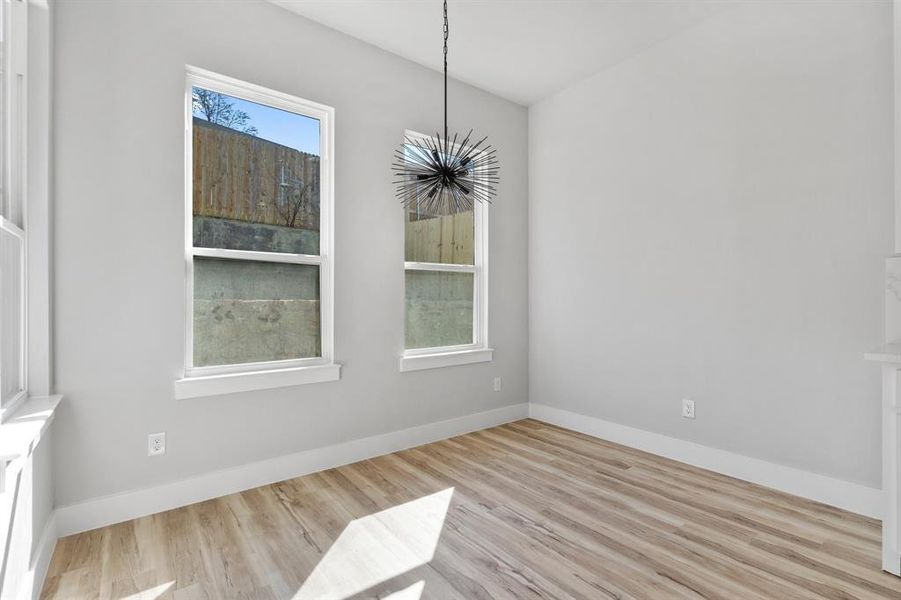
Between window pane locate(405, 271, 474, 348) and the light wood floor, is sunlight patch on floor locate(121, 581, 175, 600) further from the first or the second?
window pane locate(405, 271, 474, 348)

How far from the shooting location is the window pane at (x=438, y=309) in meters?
3.60

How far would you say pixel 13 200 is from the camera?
1937mm

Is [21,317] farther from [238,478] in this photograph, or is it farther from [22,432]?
[238,478]

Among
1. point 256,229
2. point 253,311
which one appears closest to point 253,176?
point 256,229

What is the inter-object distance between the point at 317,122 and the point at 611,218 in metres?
2.36

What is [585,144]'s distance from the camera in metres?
3.80

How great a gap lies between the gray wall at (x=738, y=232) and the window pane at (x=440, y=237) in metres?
0.86

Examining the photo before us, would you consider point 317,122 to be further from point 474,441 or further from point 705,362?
point 705,362

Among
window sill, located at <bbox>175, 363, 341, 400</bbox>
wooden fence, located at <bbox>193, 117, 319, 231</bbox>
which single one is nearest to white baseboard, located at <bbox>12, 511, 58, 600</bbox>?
window sill, located at <bbox>175, 363, 341, 400</bbox>

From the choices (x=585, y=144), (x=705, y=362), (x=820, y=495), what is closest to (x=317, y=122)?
(x=585, y=144)

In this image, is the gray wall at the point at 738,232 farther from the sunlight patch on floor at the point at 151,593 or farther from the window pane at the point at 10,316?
the window pane at the point at 10,316

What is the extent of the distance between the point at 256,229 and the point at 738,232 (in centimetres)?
310

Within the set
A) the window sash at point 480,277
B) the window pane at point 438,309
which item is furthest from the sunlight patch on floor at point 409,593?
the window sash at point 480,277

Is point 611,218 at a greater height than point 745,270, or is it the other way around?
point 611,218
